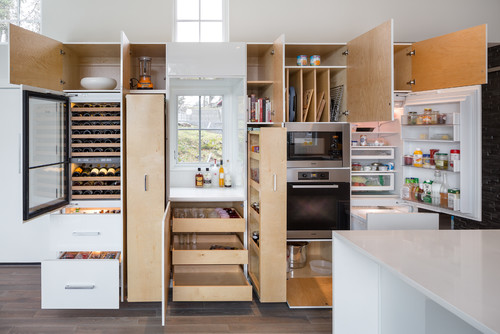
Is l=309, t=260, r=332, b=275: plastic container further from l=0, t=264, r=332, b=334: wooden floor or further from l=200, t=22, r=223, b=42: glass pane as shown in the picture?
l=200, t=22, r=223, b=42: glass pane

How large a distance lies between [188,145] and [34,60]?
1.62 m

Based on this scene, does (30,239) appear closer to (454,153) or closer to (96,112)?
(96,112)

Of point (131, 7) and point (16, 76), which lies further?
point (131, 7)

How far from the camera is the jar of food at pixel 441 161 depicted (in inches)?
133

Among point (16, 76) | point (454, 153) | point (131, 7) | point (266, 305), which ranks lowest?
point (266, 305)

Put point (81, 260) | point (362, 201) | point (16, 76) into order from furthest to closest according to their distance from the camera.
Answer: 1. point (362, 201)
2. point (81, 260)
3. point (16, 76)

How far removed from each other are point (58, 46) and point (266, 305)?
257cm

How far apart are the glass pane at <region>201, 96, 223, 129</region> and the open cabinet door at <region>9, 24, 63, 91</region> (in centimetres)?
133

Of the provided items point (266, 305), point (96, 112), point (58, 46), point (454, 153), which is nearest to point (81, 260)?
point (96, 112)

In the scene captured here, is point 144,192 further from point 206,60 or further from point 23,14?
point 23,14

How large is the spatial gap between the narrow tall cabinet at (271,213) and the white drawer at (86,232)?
1.08 metres

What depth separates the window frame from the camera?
4086 millimetres

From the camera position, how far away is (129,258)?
10.3ft

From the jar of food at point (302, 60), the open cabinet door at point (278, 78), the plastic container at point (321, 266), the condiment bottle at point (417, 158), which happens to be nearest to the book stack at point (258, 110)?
the open cabinet door at point (278, 78)
